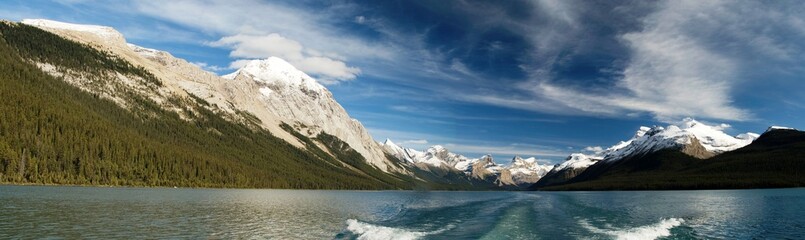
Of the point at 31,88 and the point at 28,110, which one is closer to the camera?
the point at 28,110

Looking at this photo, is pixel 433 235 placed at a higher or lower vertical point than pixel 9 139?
lower

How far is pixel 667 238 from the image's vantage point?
46.1m

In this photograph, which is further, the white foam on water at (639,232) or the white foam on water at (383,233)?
the white foam on water at (639,232)

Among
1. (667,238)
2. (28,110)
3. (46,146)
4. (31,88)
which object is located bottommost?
(667,238)

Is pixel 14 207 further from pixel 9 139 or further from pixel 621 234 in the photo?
pixel 9 139

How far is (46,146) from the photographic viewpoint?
143 meters

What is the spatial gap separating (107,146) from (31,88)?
52.1 m

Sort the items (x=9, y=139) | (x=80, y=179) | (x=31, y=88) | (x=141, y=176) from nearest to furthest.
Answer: (x=9, y=139) → (x=80, y=179) → (x=141, y=176) → (x=31, y=88)

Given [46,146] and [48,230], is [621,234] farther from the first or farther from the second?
[46,146]

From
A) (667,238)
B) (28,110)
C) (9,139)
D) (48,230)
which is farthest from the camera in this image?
(28,110)

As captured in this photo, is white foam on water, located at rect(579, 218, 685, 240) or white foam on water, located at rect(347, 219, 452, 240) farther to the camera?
white foam on water, located at rect(579, 218, 685, 240)

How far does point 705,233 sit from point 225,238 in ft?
161

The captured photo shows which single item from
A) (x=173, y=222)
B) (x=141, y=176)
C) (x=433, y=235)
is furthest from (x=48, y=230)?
(x=141, y=176)

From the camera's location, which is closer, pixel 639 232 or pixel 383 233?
pixel 383 233
